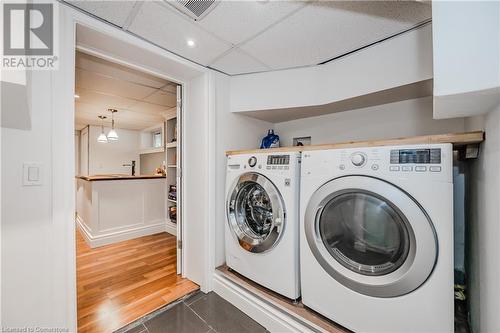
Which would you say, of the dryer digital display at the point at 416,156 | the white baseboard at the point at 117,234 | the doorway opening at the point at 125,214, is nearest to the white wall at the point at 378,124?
the dryer digital display at the point at 416,156

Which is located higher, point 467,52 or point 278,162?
point 467,52

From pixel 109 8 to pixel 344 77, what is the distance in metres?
1.57

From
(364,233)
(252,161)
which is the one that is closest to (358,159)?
(364,233)

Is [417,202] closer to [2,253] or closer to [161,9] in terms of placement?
[161,9]

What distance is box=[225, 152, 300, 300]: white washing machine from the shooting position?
1.33 m

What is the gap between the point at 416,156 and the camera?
93 cm

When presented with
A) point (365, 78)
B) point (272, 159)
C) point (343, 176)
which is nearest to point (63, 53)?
point (272, 159)

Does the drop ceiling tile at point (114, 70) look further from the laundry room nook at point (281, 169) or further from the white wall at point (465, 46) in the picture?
the white wall at point (465, 46)

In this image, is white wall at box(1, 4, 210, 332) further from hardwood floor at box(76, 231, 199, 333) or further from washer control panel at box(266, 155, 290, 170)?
washer control panel at box(266, 155, 290, 170)

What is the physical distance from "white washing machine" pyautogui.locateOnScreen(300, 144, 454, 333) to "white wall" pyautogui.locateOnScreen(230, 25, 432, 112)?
64cm

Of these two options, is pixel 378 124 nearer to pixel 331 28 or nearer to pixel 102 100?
pixel 331 28

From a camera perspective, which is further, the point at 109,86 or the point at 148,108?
the point at 148,108

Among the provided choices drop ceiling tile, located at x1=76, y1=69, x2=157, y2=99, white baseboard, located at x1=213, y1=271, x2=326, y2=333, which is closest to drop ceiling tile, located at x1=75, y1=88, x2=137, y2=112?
drop ceiling tile, located at x1=76, y1=69, x2=157, y2=99

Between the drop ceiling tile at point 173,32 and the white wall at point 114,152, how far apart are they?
4033mm
